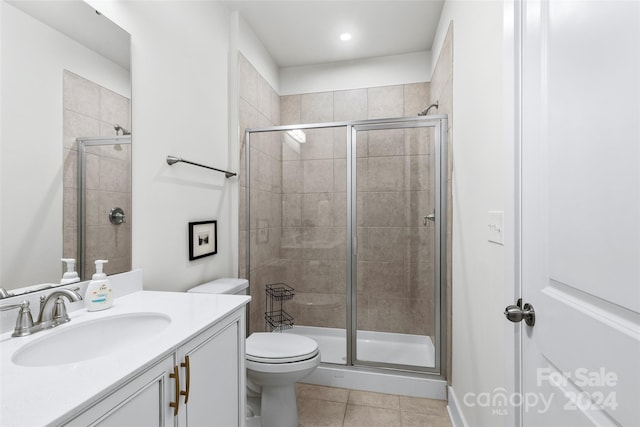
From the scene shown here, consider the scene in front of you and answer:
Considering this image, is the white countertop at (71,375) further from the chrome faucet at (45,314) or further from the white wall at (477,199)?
the white wall at (477,199)

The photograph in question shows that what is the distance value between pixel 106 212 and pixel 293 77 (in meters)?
2.38

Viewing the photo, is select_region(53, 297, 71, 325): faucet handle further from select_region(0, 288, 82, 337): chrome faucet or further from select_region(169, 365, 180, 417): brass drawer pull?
select_region(169, 365, 180, 417): brass drawer pull

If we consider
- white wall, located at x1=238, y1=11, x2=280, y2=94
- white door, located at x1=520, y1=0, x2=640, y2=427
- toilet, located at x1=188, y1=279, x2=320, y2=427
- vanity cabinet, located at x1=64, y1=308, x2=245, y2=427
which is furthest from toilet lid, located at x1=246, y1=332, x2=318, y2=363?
white wall, located at x1=238, y1=11, x2=280, y2=94

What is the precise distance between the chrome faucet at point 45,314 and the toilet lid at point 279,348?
3.03 ft

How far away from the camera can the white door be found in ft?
1.73

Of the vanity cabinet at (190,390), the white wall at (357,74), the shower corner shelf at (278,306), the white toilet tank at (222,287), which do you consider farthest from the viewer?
the white wall at (357,74)

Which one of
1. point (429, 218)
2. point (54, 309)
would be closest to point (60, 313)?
point (54, 309)

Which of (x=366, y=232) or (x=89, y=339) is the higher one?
(x=366, y=232)

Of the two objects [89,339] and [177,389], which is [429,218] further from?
[89,339]

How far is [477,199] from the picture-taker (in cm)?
140

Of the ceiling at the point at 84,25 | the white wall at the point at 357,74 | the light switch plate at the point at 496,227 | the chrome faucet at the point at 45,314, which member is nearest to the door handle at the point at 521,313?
the light switch plate at the point at 496,227

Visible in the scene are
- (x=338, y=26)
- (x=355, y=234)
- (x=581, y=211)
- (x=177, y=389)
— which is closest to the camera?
(x=581, y=211)

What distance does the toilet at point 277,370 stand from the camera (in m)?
1.62

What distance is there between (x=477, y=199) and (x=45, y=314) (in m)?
1.67
